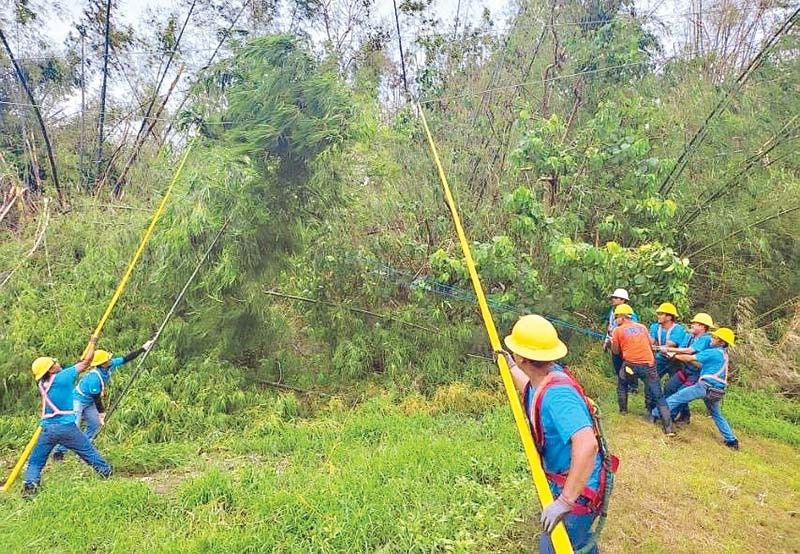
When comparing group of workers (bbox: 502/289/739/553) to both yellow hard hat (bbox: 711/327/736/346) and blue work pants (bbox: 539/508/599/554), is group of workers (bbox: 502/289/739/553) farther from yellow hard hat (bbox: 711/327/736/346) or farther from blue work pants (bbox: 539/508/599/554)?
yellow hard hat (bbox: 711/327/736/346)

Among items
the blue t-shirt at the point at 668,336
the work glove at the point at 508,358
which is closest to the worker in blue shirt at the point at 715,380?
the blue t-shirt at the point at 668,336

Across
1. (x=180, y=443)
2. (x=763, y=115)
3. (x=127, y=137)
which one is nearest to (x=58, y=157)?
(x=127, y=137)

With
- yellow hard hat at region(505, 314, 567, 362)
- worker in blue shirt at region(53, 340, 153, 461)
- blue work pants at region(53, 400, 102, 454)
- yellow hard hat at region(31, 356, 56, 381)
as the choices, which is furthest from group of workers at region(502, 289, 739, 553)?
blue work pants at region(53, 400, 102, 454)

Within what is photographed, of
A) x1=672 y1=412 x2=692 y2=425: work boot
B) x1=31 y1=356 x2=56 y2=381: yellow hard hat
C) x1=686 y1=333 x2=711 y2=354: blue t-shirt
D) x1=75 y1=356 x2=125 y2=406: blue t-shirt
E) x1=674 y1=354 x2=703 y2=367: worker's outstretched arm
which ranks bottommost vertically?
x1=672 y1=412 x2=692 y2=425: work boot

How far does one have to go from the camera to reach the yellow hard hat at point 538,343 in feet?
8.31

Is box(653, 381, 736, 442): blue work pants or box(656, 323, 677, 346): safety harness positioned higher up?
box(656, 323, 677, 346): safety harness

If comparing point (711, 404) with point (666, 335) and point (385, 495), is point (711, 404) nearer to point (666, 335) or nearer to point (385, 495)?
point (666, 335)

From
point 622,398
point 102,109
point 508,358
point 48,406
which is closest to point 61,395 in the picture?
point 48,406

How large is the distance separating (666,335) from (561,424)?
4.75 meters

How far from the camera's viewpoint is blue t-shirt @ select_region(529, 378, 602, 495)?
2275mm

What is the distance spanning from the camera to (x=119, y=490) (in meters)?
4.36

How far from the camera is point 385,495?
4.14 m

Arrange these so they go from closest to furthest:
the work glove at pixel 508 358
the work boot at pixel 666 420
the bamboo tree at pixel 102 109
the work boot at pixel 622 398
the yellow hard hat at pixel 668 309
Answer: the work glove at pixel 508 358, the work boot at pixel 666 420, the yellow hard hat at pixel 668 309, the work boot at pixel 622 398, the bamboo tree at pixel 102 109

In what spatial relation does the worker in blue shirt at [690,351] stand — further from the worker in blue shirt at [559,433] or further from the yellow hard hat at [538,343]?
the yellow hard hat at [538,343]
